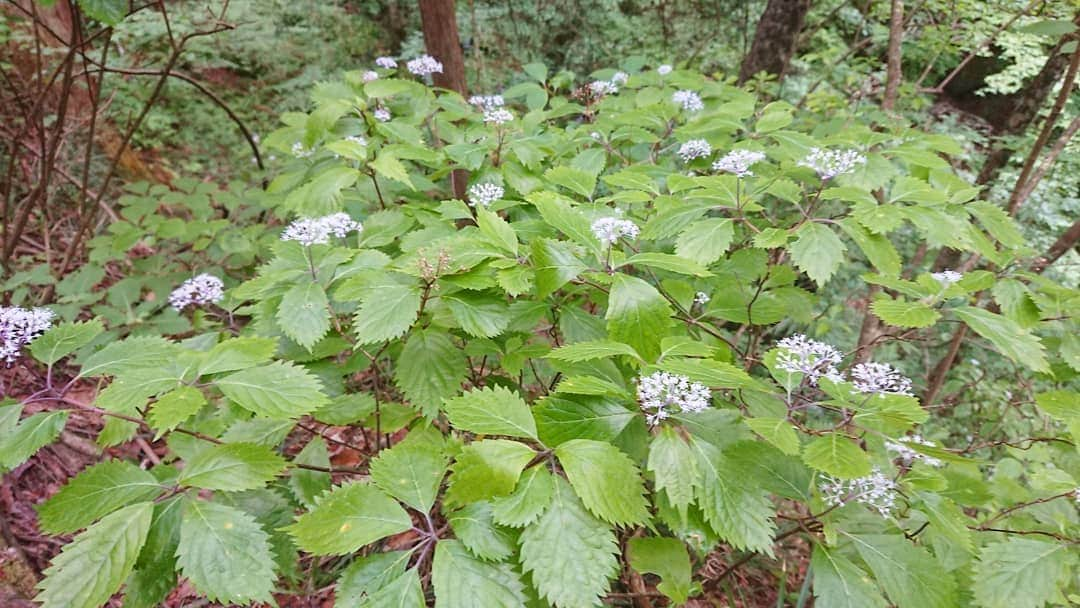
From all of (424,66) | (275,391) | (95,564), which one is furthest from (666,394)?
(424,66)

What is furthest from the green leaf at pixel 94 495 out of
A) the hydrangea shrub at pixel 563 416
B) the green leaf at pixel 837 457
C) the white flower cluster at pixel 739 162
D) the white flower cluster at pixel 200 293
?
the white flower cluster at pixel 739 162

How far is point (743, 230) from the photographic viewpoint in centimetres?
200

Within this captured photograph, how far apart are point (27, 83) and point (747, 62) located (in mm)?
6495

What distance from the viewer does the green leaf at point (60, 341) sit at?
3.99ft

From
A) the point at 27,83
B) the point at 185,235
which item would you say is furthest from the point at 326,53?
the point at 185,235

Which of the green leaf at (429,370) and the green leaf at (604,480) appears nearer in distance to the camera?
the green leaf at (604,480)

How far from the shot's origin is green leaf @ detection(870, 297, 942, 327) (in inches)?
50.8

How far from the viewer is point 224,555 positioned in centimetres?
99

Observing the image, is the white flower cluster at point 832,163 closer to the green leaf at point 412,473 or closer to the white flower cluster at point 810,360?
the white flower cluster at point 810,360

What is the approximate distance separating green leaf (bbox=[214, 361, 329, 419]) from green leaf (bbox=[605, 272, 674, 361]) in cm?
68

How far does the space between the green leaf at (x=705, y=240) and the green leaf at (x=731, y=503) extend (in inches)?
22.6

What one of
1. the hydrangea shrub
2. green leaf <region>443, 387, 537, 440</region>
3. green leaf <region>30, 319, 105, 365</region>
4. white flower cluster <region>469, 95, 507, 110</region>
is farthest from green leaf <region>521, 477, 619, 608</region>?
white flower cluster <region>469, 95, 507, 110</region>

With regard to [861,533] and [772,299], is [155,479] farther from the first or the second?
[772,299]

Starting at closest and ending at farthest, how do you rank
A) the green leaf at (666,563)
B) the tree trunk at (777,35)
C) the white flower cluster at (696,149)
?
the green leaf at (666,563), the white flower cluster at (696,149), the tree trunk at (777,35)
